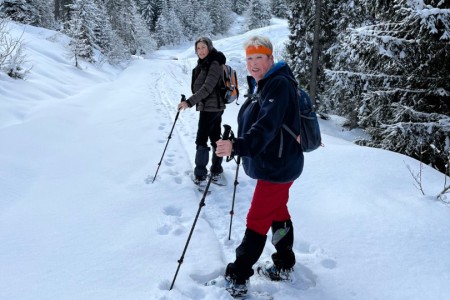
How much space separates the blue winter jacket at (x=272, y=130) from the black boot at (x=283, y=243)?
581mm

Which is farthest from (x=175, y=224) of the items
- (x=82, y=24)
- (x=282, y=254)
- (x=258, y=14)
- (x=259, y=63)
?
(x=258, y=14)

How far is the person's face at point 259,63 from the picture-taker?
8.52ft

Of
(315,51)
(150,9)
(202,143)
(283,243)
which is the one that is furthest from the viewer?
(150,9)

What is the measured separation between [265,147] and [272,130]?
0.18 metres

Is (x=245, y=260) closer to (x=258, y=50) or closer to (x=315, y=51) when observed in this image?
(x=258, y=50)

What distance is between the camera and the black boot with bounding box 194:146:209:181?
17.2 ft

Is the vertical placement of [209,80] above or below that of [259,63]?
below

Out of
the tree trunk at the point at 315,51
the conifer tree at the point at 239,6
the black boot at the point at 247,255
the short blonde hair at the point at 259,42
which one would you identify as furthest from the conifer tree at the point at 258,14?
the black boot at the point at 247,255

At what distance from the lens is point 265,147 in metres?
2.51

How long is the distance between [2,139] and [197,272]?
4.66m

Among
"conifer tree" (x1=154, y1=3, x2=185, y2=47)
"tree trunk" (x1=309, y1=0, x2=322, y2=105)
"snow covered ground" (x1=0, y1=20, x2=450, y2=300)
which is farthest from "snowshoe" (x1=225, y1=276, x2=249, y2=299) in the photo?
"conifer tree" (x1=154, y1=3, x2=185, y2=47)

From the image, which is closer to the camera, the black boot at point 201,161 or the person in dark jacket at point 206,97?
the person in dark jacket at point 206,97

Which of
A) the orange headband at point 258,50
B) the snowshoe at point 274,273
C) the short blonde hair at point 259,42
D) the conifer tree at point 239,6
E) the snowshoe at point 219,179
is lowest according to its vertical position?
the snowshoe at point 219,179

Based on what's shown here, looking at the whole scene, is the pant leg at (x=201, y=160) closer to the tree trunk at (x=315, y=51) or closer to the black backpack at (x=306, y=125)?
the black backpack at (x=306, y=125)
